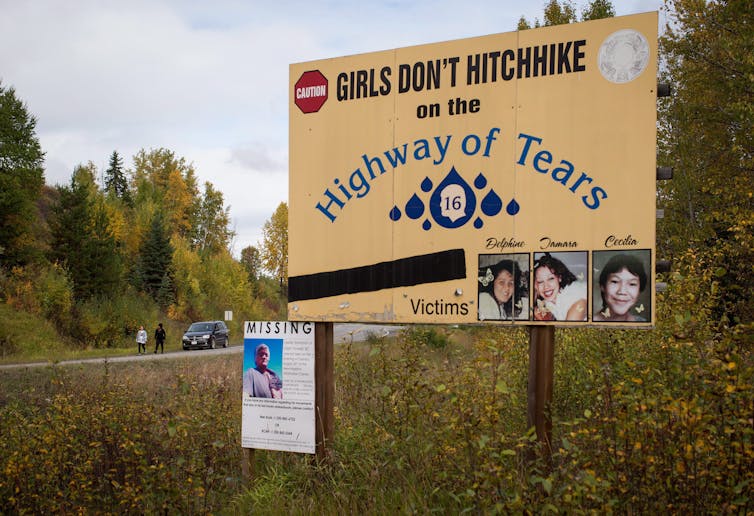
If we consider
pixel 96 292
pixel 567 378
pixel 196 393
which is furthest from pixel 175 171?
pixel 567 378

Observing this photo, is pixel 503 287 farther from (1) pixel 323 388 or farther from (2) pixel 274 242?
(2) pixel 274 242

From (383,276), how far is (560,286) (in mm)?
1580

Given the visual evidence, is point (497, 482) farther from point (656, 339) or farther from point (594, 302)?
point (656, 339)

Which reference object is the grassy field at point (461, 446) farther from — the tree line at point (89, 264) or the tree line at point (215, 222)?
the tree line at point (89, 264)

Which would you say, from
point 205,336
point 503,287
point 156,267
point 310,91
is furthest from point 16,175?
point 503,287

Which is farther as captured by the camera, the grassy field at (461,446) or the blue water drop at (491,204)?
the blue water drop at (491,204)

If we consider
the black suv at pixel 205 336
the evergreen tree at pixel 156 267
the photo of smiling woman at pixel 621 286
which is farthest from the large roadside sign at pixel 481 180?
the evergreen tree at pixel 156 267

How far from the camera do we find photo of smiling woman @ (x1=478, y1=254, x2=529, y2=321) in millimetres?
5812

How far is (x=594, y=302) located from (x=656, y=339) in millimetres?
1826

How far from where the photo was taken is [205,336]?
112 feet

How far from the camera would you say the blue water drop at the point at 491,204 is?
19.6 ft

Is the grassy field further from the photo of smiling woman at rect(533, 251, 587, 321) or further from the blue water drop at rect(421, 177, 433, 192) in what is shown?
the blue water drop at rect(421, 177, 433, 192)

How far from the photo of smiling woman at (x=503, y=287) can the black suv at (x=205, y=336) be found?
29.7 m

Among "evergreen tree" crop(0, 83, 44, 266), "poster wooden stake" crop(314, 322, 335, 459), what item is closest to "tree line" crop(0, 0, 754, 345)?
"evergreen tree" crop(0, 83, 44, 266)
